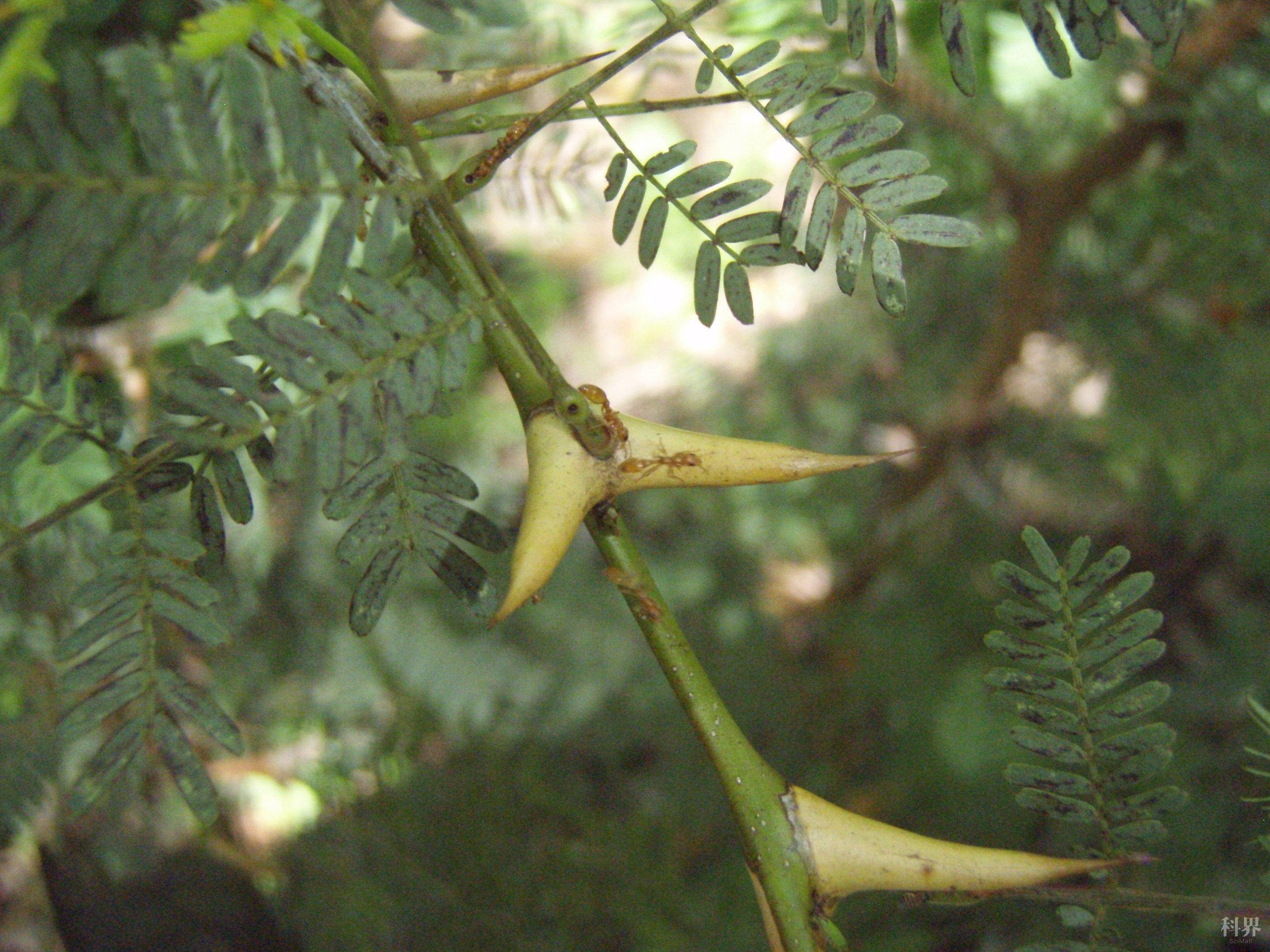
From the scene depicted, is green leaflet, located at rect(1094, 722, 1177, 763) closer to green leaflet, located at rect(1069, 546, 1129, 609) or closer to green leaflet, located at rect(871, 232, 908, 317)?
green leaflet, located at rect(1069, 546, 1129, 609)

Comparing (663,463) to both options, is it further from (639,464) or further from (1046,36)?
(1046,36)

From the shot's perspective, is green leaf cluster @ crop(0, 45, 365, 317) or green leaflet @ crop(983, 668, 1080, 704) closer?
green leaf cluster @ crop(0, 45, 365, 317)

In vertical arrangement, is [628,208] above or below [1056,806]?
above

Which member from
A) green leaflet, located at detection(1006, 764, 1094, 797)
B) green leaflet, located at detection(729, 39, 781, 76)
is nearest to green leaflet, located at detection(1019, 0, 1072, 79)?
green leaflet, located at detection(729, 39, 781, 76)

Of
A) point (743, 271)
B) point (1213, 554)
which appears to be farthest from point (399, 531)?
point (1213, 554)

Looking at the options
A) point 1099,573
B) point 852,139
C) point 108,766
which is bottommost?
point 1099,573

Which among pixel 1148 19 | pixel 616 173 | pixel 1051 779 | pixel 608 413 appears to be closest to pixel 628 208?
pixel 616 173

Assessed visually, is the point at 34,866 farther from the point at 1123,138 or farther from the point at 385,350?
the point at 1123,138
